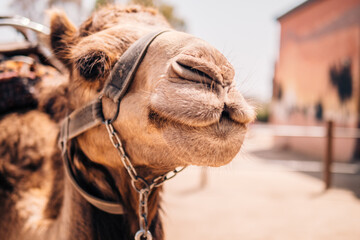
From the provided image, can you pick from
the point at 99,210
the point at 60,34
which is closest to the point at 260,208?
the point at 99,210

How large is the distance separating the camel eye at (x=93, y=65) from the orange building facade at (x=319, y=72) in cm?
1115

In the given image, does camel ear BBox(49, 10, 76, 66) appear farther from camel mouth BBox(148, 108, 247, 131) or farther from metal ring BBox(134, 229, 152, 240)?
metal ring BBox(134, 229, 152, 240)

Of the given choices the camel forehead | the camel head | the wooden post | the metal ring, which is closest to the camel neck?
the camel head

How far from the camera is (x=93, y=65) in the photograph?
1.39 metres

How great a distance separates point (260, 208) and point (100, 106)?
4.47m

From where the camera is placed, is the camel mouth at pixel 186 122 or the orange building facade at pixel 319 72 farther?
the orange building facade at pixel 319 72

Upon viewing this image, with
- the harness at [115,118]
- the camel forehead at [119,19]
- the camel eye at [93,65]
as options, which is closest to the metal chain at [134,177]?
the harness at [115,118]

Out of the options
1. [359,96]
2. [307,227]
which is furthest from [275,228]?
[359,96]

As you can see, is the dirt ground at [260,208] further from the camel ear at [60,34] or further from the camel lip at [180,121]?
the camel lip at [180,121]

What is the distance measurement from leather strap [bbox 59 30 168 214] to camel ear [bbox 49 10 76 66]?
16.7 inches

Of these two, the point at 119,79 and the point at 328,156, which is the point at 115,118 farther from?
the point at 328,156

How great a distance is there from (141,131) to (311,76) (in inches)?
552

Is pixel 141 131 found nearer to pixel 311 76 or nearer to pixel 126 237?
pixel 126 237

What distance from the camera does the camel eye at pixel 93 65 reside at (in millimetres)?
1371
